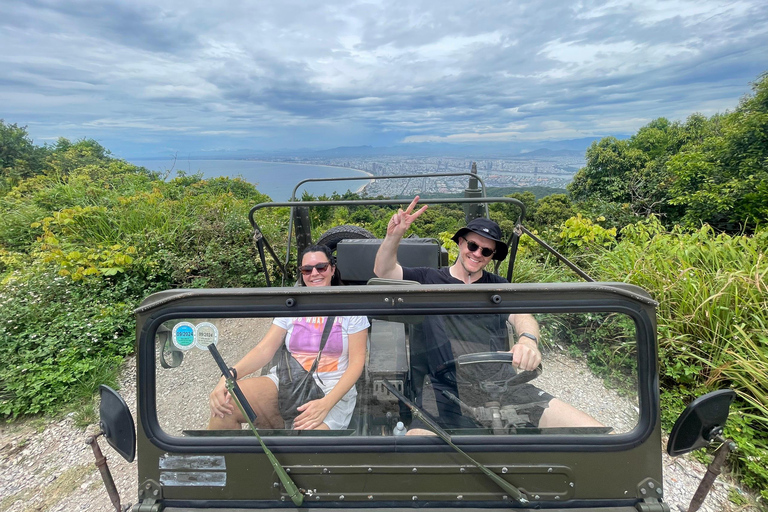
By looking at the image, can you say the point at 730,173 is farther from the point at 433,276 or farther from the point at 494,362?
the point at 494,362

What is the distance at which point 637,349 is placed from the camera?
135 centimetres

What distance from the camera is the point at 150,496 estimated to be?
57.9 inches

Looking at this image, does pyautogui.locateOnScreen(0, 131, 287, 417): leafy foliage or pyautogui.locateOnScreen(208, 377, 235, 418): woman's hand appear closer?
pyautogui.locateOnScreen(208, 377, 235, 418): woman's hand

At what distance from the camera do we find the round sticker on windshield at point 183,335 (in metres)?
1.43

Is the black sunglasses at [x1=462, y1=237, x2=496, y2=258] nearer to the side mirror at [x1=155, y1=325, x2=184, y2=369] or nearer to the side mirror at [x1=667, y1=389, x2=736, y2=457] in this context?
the side mirror at [x1=667, y1=389, x2=736, y2=457]

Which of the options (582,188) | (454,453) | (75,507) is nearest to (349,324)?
(454,453)

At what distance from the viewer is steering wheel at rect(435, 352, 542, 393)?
4.92ft

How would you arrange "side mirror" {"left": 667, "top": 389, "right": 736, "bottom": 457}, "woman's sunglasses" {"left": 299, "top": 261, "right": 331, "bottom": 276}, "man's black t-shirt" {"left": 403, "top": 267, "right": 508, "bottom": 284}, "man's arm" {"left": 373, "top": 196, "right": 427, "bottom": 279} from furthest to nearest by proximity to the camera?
1. "man's black t-shirt" {"left": 403, "top": 267, "right": 508, "bottom": 284}
2. "man's arm" {"left": 373, "top": 196, "right": 427, "bottom": 279}
3. "woman's sunglasses" {"left": 299, "top": 261, "right": 331, "bottom": 276}
4. "side mirror" {"left": 667, "top": 389, "right": 736, "bottom": 457}

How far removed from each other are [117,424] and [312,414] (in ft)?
2.21

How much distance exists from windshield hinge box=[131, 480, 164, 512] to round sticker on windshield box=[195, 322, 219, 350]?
1.79 feet

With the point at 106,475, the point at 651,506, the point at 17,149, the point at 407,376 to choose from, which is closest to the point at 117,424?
the point at 106,475

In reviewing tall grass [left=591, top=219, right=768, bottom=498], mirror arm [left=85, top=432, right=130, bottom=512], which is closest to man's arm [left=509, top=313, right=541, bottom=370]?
mirror arm [left=85, top=432, right=130, bottom=512]

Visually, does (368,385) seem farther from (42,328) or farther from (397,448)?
(42,328)

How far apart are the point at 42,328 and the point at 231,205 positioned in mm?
3471
